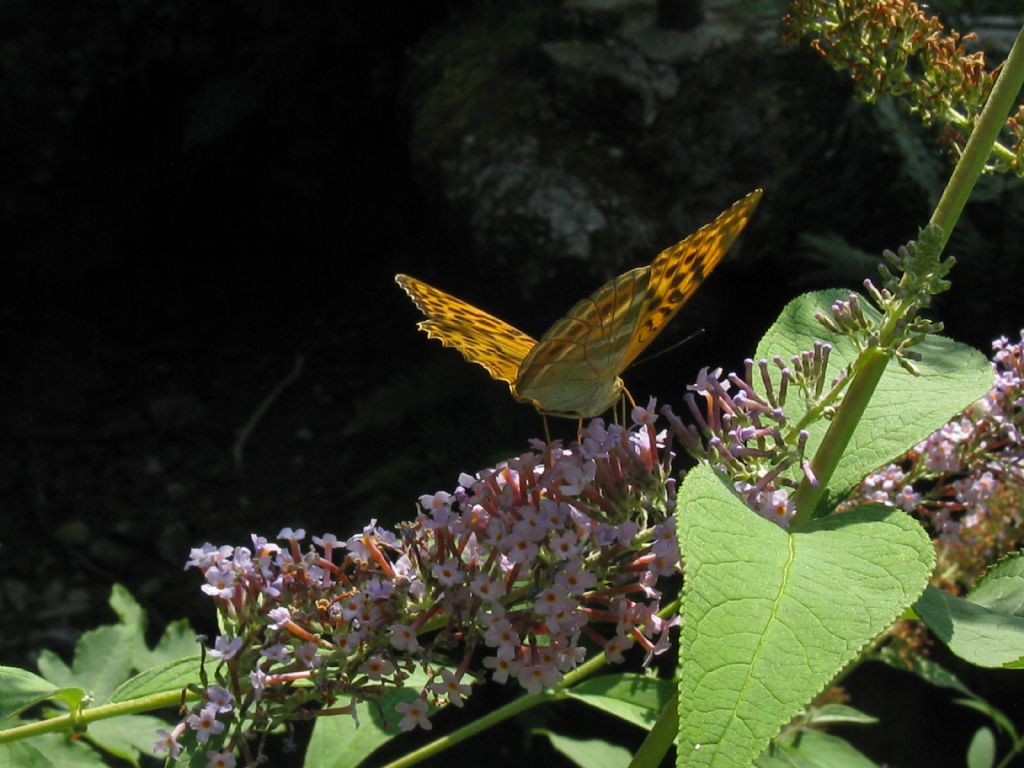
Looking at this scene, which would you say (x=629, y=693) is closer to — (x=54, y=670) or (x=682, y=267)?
(x=682, y=267)

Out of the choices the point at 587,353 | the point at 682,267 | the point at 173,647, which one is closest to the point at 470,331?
the point at 587,353

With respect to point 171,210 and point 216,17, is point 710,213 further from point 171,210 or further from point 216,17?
point 171,210

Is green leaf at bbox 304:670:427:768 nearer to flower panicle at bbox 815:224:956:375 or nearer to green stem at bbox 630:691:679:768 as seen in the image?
green stem at bbox 630:691:679:768

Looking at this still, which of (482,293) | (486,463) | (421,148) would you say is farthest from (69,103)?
(486,463)

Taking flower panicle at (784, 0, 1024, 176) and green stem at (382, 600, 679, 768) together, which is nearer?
flower panicle at (784, 0, 1024, 176)

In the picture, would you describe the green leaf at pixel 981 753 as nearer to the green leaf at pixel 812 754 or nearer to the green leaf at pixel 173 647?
the green leaf at pixel 812 754

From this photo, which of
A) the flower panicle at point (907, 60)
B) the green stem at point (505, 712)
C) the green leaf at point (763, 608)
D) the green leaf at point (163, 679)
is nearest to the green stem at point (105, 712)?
the green leaf at point (163, 679)

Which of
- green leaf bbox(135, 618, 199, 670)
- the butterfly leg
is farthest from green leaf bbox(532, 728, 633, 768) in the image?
green leaf bbox(135, 618, 199, 670)
